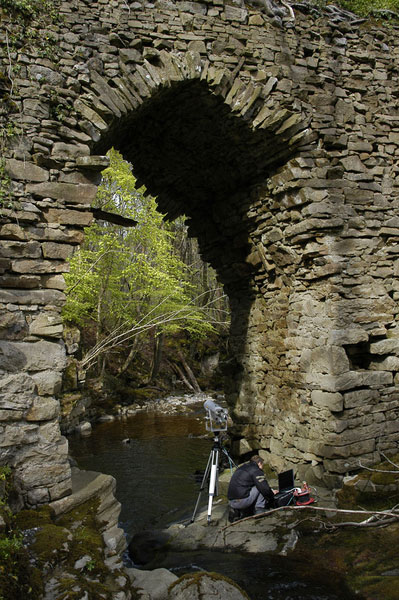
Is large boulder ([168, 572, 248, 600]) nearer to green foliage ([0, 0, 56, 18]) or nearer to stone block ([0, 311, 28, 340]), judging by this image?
stone block ([0, 311, 28, 340])

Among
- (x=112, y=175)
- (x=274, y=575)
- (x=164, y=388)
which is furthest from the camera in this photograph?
(x=164, y=388)

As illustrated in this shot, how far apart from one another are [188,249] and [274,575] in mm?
19885

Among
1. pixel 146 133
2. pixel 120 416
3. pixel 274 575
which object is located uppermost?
pixel 146 133

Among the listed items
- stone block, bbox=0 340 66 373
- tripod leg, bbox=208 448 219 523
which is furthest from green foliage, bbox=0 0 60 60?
tripod leg, bbox=208 448 219 523

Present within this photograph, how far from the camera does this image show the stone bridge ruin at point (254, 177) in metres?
4.18

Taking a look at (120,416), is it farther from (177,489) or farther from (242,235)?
(242,235)

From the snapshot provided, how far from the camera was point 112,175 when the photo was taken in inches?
495

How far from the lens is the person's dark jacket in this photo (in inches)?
191

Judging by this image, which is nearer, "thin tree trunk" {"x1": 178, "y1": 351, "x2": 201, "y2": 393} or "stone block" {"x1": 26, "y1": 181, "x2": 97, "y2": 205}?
"stone block" {"x1": 26, "y1": 181, "x2": 97, "y2": 205}

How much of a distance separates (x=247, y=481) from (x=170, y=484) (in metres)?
2.95

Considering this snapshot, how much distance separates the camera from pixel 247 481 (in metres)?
4.97

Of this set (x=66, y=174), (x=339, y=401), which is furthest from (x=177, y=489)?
(x=66, y=174)

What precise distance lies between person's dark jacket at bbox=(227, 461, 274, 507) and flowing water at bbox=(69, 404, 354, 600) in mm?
780

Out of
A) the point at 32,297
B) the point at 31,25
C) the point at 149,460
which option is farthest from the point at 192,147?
the point at 149,460
